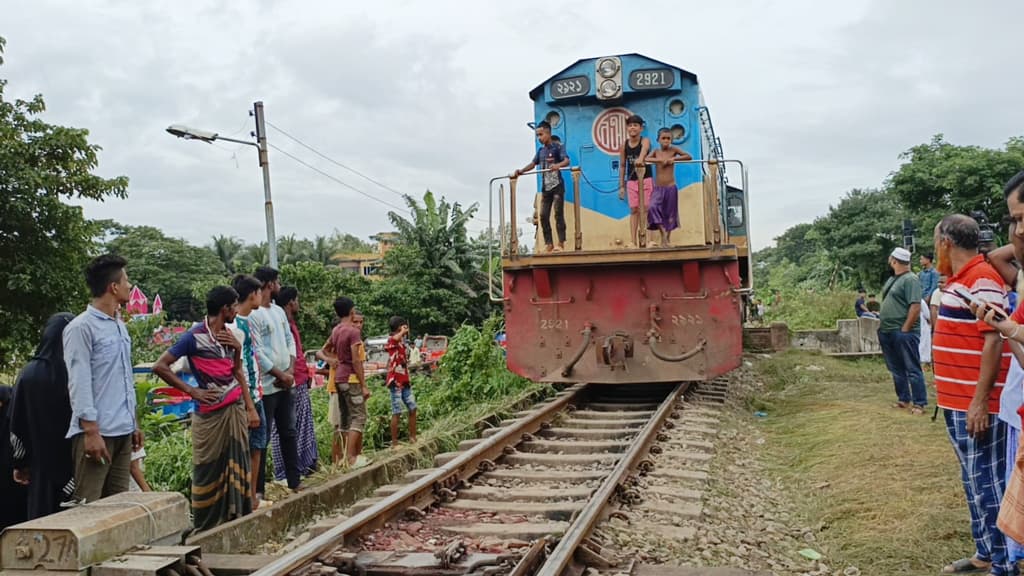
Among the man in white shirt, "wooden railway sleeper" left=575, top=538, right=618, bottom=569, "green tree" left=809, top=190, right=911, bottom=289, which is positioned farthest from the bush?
"wooden railway sleeper" left=575, top=538, right=618, bottom=569

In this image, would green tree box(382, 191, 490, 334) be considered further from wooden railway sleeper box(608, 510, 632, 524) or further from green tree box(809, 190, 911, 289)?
wooden railway sleeper box(608, 510, 632, 524)

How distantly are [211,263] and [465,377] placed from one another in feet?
133

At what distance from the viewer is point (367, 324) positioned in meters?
24.0

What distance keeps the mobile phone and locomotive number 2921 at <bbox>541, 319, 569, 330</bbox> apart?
477cm

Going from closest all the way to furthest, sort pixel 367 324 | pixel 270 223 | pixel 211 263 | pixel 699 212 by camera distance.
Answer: pixel 699 212
pixel 270 223
pixel 367 324
pixel 211 263

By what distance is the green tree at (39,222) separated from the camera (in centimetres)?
1099

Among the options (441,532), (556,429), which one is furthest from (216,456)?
(556,429)

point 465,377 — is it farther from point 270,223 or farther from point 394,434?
point 270,223

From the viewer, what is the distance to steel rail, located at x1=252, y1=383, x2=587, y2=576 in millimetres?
3312

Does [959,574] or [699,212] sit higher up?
[699,212]

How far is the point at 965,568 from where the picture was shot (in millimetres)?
3418

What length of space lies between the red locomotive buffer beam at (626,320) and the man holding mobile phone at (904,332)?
1.50m

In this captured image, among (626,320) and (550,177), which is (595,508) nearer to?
(626,320)

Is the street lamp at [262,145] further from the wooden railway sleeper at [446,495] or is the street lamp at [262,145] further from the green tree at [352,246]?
the green tree at [352,246]
